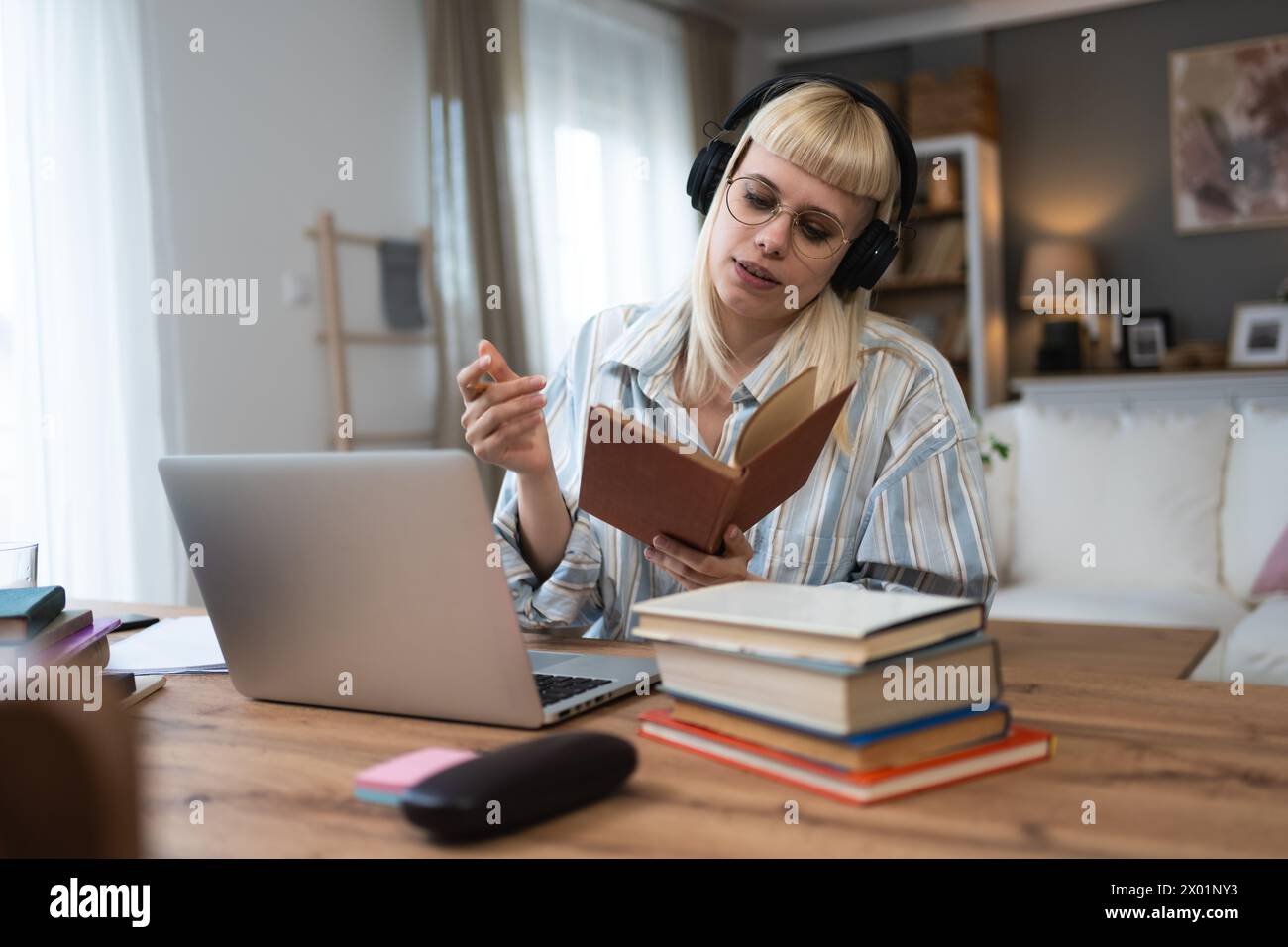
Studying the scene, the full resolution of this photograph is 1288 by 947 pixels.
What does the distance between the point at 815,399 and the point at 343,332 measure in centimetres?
282

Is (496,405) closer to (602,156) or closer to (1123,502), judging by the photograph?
(1123,502)

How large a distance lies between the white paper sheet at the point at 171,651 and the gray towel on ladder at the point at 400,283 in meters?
2.80

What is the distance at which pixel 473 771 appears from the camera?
0.69 m

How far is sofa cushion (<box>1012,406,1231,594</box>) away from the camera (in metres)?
3.02

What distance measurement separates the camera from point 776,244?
1345 millimetres

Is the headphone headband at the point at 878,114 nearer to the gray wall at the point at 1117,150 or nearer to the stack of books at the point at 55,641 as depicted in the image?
the stack of books at the point at 55,641

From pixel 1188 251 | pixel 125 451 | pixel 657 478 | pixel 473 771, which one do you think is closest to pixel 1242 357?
pixel 1188 251

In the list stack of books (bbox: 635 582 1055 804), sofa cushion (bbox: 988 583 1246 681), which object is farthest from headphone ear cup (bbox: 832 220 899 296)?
sofa cushion (bbox: 988 583 1246 681)

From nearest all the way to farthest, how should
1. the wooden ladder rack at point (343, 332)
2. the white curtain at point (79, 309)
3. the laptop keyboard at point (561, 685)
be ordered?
the laptop keyboard at point (561, 685), the white curtain at point (79, 309), the wooden ladder rack at point (343, 332)

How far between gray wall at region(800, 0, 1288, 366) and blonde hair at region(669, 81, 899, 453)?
14.8 ft

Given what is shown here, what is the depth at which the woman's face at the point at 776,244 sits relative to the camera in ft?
4.44

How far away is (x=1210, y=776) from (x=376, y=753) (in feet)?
1.85

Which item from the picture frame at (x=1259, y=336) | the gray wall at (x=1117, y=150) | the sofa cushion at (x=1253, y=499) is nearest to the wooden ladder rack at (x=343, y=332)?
the sofa cushion at (x=1253, y=499)
